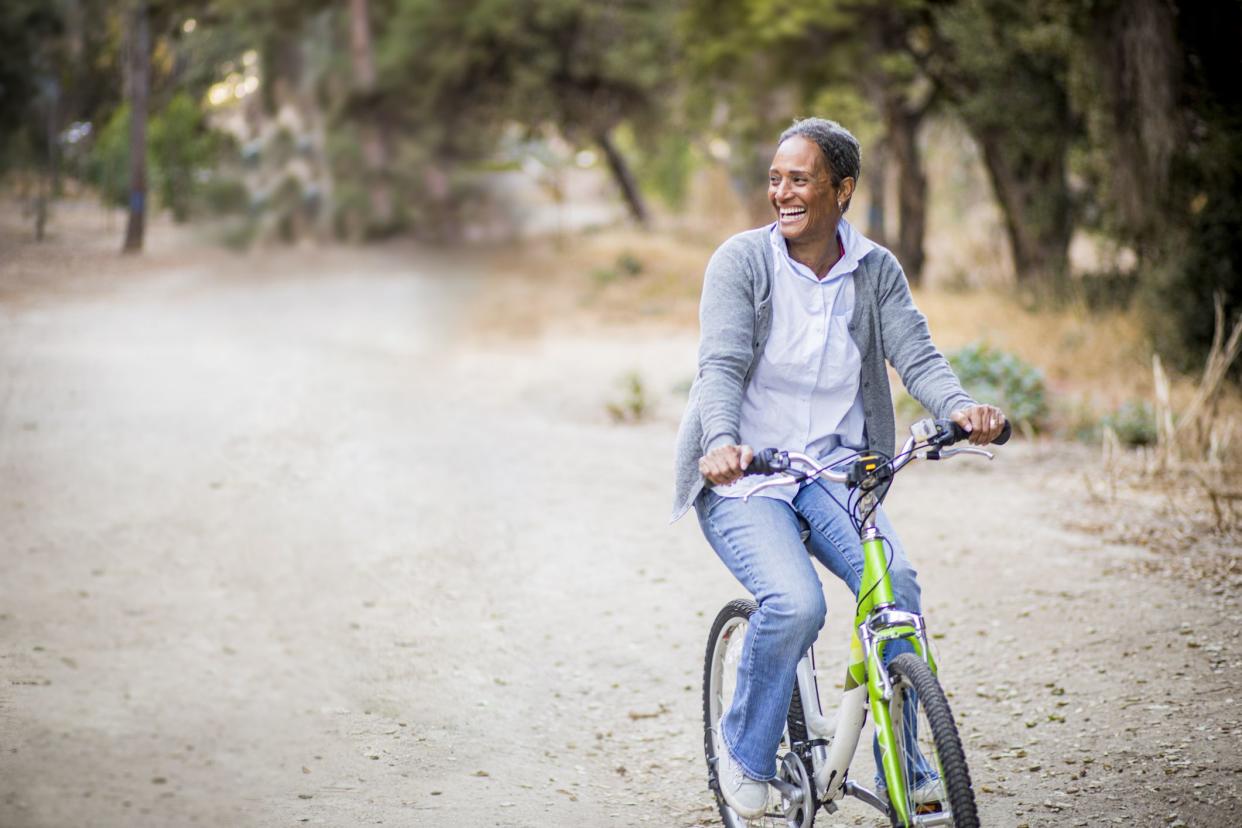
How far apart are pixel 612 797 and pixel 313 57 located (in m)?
21.1

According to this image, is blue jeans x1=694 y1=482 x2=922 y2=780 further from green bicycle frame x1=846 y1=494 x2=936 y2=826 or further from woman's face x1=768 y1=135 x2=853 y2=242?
woman's face x1=768 y1=135 x2=853 y2=242

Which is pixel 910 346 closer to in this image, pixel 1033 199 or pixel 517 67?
pixel 1033 199

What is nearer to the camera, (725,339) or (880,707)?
(880,707)

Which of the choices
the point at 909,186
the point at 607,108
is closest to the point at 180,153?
the point at 607,108

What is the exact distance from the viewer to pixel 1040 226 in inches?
662

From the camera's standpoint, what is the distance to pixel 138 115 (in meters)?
23.7

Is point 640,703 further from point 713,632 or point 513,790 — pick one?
point 713,632

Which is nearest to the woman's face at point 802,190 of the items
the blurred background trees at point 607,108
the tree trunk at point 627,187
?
the blurred background trees at point 607,108

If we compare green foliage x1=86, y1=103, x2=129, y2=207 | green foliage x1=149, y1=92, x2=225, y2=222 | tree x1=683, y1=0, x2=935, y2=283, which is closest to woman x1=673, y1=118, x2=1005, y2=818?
tree x1=683, y1=0, x2=935, y2=283

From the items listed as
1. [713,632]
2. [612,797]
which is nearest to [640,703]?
[612,797]

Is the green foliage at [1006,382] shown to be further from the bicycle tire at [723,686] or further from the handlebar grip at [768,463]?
the handlebar grip at [768,463]

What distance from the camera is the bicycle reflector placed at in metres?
3.29

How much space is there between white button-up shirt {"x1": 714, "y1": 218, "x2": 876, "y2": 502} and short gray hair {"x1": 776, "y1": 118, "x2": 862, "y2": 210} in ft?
0.62

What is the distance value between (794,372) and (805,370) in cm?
3
